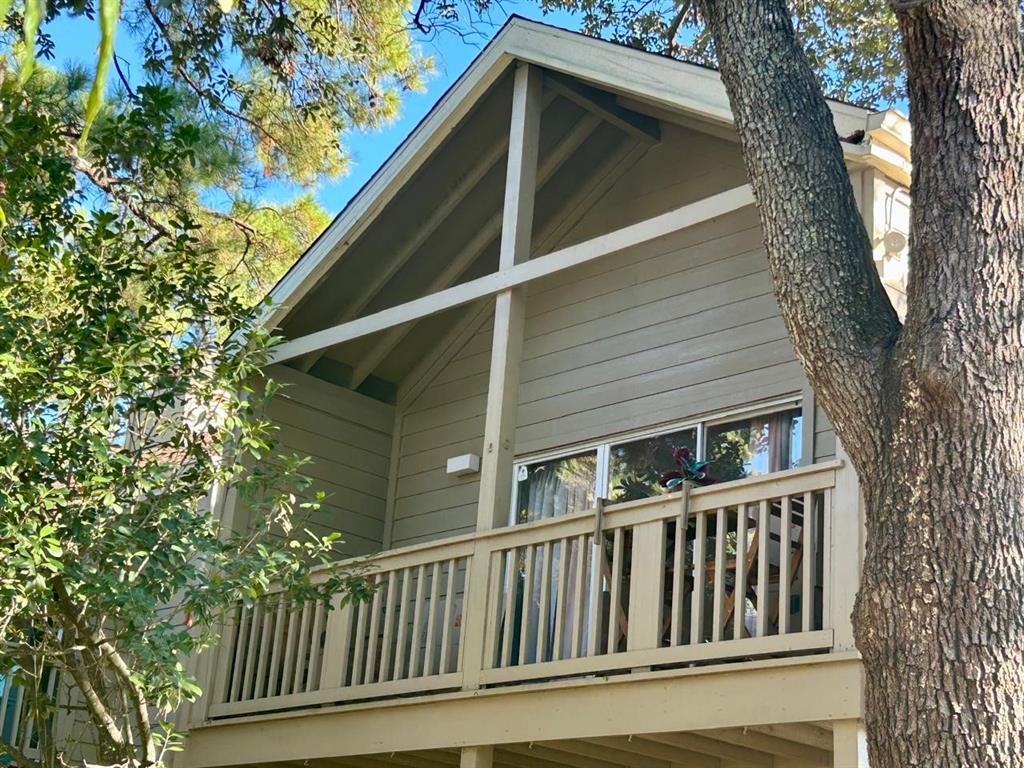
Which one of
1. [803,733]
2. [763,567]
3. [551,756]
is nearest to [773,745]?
[803,733]

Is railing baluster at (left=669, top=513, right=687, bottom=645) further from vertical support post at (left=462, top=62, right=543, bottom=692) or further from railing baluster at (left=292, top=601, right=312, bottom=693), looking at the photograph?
railing baluster at (left=292, top=601, right=312, bottom=693)

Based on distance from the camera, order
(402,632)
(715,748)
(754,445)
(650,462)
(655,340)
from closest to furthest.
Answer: (715,748) < (402,632) < (754,445) < (650,462) < (655,340)

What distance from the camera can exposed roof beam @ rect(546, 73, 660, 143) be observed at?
340 inches

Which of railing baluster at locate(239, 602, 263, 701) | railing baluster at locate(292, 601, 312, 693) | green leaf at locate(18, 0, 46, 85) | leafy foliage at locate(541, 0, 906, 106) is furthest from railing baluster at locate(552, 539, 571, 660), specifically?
leafy foliage at locate(541, 0, 906, 106)

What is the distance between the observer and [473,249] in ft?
32.6

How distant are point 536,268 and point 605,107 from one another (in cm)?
Answer: 182

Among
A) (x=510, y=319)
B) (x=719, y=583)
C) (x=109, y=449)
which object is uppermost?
(x=510, y=319)

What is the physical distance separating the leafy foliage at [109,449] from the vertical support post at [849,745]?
112 inches

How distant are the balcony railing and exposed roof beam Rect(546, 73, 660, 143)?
9.68 feet

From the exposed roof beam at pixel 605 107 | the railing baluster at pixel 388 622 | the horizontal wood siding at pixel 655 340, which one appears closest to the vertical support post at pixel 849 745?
the horizontal wood siding at pixel 655 340

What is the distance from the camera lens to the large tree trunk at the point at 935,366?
3529 millimetres

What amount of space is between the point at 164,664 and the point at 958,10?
4.50 m

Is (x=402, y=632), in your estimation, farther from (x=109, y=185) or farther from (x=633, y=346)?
(x=109, y=185)

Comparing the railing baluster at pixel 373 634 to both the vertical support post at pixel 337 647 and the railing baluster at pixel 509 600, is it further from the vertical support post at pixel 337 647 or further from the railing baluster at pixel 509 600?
the railing baluster at pixel 509 600
